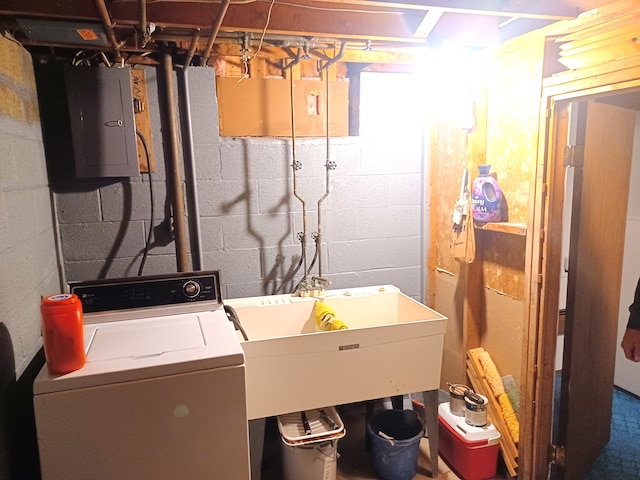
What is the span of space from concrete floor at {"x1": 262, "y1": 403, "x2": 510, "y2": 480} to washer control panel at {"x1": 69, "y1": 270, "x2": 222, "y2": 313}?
0.83 metres

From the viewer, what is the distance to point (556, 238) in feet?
6.19

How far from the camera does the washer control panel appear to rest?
1699mm

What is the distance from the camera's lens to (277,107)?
93.1 inches

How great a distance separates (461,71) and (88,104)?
181 cm

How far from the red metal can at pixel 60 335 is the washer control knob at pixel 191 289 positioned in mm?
574

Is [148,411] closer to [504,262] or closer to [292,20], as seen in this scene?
[292,20]

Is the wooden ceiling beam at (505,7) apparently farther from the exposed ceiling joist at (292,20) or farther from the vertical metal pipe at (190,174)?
the vertical metal pipe at (190,174)

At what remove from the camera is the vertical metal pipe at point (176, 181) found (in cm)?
212

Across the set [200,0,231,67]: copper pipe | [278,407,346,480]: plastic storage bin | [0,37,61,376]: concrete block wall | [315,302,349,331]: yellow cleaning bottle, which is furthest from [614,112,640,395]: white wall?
[0,37,61,376]: concrete block wall

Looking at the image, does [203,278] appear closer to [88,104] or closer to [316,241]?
[316,241]

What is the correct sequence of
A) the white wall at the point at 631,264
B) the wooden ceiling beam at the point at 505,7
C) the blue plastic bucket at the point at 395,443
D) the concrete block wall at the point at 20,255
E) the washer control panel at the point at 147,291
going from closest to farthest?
the concrete block wall at the point at 20,255 < the wooden ceiling beam at the point at 505,7 < the washer control panel at the point at 147,291 < the blue plastic bucket at the point at 395,443 < the white wall at the point at 631,264

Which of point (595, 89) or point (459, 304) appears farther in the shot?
point (459, 304)

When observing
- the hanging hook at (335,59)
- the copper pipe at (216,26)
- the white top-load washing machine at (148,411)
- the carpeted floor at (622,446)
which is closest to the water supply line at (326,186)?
the hanging hook at (335,59)

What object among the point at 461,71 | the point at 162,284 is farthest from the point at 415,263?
the point at 162,284
